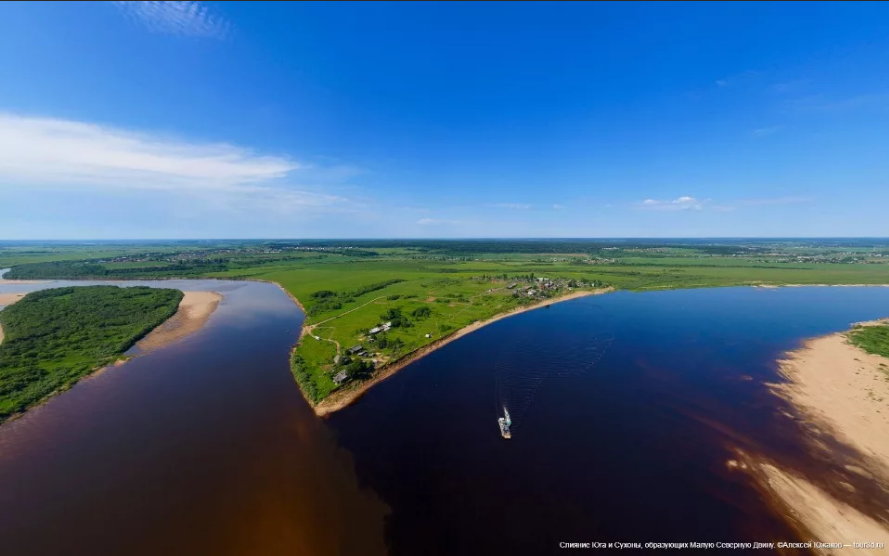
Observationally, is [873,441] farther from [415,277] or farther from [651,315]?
[415,277]

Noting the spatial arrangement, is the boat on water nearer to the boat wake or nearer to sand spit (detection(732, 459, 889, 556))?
the boat wake

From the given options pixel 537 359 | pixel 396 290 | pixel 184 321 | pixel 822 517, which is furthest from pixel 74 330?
pixel 822 517

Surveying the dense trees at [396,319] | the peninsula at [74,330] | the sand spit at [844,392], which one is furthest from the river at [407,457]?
the dense trees at [396,319]

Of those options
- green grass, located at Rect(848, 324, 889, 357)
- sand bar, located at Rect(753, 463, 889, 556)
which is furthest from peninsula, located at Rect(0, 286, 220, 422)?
green grass, located at Rect(848, 324, 889, 357)

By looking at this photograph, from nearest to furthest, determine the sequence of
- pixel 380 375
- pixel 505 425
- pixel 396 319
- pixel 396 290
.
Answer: pixel 505 425, pixel 380 375, pixel 396 319, pixel 396 290

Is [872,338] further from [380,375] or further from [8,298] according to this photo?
[8,298]

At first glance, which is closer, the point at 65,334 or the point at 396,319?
the point at 65,334

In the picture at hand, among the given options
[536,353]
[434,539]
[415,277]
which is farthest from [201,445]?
[415,277]
